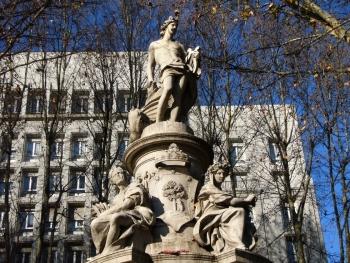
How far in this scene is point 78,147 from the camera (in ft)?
105

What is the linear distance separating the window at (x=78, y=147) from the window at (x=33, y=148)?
2.18m

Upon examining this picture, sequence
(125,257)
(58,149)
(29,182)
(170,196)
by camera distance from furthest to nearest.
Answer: (29,182) < (58,149) < (170,196) < (125,257)

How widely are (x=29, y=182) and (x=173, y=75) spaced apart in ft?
73.5

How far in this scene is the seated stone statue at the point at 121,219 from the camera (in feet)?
26.0

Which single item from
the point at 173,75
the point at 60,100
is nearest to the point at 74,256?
the point at 60,100

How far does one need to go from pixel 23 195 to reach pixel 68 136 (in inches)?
168

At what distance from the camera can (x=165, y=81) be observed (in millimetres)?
10625

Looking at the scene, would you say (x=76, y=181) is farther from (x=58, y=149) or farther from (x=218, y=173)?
(x=218, y=173)

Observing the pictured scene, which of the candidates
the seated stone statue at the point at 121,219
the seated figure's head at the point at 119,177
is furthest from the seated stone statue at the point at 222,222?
the seated figure's head at the point at 119,177

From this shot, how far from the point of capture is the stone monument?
26.1ft

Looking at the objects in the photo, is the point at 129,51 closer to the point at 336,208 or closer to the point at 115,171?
the point at 336,208

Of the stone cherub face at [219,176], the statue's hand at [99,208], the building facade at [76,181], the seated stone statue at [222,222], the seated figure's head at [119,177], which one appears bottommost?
the seated stone statue at [222,222]

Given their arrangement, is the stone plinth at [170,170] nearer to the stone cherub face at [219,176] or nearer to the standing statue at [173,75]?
the standing statue at [173,75]

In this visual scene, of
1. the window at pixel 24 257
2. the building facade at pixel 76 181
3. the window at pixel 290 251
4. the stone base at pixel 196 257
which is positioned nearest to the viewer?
the stone base at pixel 196 257
